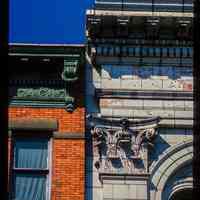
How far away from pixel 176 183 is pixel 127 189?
1111 millimetres

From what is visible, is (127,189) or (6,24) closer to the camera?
(6,24)

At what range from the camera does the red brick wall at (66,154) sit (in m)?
20.2

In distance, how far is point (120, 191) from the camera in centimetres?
2036

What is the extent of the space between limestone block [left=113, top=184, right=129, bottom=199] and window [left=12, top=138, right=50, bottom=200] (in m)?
1.38

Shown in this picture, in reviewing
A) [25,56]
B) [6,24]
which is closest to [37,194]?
[25,56]

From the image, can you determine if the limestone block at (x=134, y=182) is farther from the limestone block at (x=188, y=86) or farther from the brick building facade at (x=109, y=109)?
the limestone block at (x=188, y=86)

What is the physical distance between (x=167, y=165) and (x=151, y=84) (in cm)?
179

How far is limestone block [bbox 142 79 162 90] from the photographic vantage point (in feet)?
69.6

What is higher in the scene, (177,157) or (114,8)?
(114,8)

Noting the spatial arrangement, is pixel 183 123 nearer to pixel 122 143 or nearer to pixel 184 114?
pixel 184 114

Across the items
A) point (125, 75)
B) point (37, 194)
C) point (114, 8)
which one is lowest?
point (37, 194)

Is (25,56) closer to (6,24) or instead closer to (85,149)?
(85,149)

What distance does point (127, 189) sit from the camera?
2041 centimetres

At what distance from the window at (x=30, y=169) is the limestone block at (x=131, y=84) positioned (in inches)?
79.3
